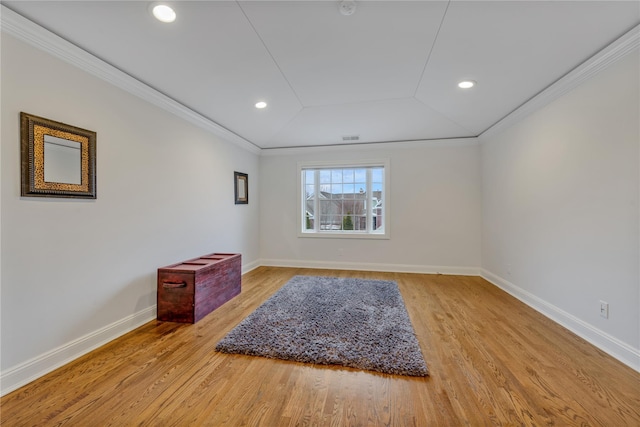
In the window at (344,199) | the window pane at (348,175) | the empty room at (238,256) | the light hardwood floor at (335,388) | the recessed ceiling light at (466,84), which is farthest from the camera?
the window pane at (348,175)

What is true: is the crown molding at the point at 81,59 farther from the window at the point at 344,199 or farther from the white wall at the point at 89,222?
the window at the point at 344,199

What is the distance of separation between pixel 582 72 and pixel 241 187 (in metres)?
4.32

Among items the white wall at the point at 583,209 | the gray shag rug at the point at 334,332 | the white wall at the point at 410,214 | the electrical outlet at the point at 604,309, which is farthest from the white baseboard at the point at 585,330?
the gray shag rug at the point at 334,332

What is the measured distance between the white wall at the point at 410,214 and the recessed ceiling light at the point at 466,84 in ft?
5.35

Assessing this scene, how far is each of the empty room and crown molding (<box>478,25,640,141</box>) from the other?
2 cm

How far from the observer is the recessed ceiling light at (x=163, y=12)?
5.50 ft

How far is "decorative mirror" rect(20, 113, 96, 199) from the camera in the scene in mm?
1643

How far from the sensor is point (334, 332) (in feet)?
7.38

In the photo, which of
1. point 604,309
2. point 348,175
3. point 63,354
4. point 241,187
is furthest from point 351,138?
point 63,354

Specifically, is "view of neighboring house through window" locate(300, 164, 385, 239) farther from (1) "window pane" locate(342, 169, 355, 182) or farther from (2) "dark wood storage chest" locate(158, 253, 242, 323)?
(2) "dark wood storage chest" locate(158, 253, 242, 323)

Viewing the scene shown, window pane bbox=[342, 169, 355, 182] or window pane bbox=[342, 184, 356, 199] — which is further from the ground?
window pane bbox=[342, 169, 355, 182]

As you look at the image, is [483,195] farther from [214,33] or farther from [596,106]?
[214,33]

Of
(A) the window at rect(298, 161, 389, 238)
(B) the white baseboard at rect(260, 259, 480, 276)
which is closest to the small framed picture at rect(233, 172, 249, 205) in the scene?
(A) the window at rect(298, 161, 389, 238)

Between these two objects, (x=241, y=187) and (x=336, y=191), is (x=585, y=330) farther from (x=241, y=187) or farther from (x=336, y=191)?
(x=241, y=187)
